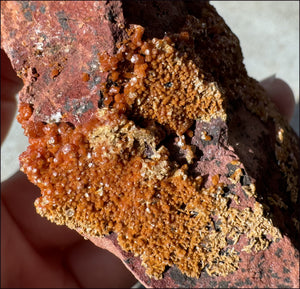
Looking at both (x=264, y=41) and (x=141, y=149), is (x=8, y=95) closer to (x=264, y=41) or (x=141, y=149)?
(x=141, y=149)

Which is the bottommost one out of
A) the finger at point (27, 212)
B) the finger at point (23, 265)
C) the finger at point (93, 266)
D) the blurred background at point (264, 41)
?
the finger at point (93, 266)

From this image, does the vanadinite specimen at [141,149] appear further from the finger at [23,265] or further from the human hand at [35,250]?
the finger at [23,265]

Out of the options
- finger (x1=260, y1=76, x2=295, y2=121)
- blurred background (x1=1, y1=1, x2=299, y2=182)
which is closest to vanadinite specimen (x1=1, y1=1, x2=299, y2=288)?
finger (x1=260, y1=76, x2=295, y2=121)

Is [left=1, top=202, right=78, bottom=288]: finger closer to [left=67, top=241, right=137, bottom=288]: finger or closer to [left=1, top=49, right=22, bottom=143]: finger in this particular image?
[left=67, top=241, right=137, bottom=288]: finger

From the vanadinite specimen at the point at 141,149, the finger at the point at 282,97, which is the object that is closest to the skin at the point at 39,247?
the finger at the point at 282,97

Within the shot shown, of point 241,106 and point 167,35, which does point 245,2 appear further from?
point 167,35

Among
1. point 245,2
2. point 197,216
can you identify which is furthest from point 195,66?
point 245,2
